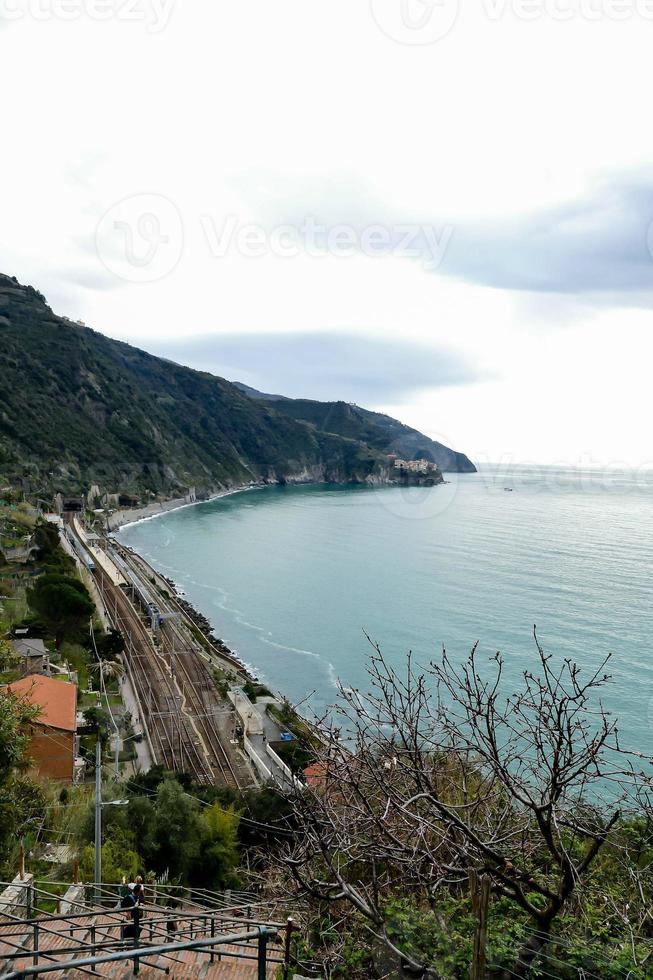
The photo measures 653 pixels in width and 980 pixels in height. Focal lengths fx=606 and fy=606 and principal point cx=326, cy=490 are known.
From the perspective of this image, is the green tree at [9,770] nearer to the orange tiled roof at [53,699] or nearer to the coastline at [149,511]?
the orange tiled roof at [53,699]

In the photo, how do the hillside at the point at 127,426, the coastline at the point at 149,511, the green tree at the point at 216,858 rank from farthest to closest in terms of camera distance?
the hillside at the point at 127,426, the coastline at the point at 149,511, the green tree at the point at 216,858

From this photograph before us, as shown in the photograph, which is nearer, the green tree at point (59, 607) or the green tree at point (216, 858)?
the green tree at point (216, 858)

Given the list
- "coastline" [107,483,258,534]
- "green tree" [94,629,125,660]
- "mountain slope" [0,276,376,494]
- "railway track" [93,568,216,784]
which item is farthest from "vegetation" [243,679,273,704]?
"coastline" [107,483,258,534]

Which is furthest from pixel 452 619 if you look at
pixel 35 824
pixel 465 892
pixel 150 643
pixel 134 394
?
pixel 134 394

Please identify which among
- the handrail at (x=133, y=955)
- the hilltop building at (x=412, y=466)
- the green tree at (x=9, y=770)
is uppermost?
the hilltop building at (x=412, y=466)

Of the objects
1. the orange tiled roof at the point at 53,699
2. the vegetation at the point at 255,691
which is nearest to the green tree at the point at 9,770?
the orange tiled roof at the point at 53,699

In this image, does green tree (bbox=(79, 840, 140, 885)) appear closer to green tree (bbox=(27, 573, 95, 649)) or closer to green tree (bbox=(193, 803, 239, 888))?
green tree (bbox=(193, 803, 239, 888))
